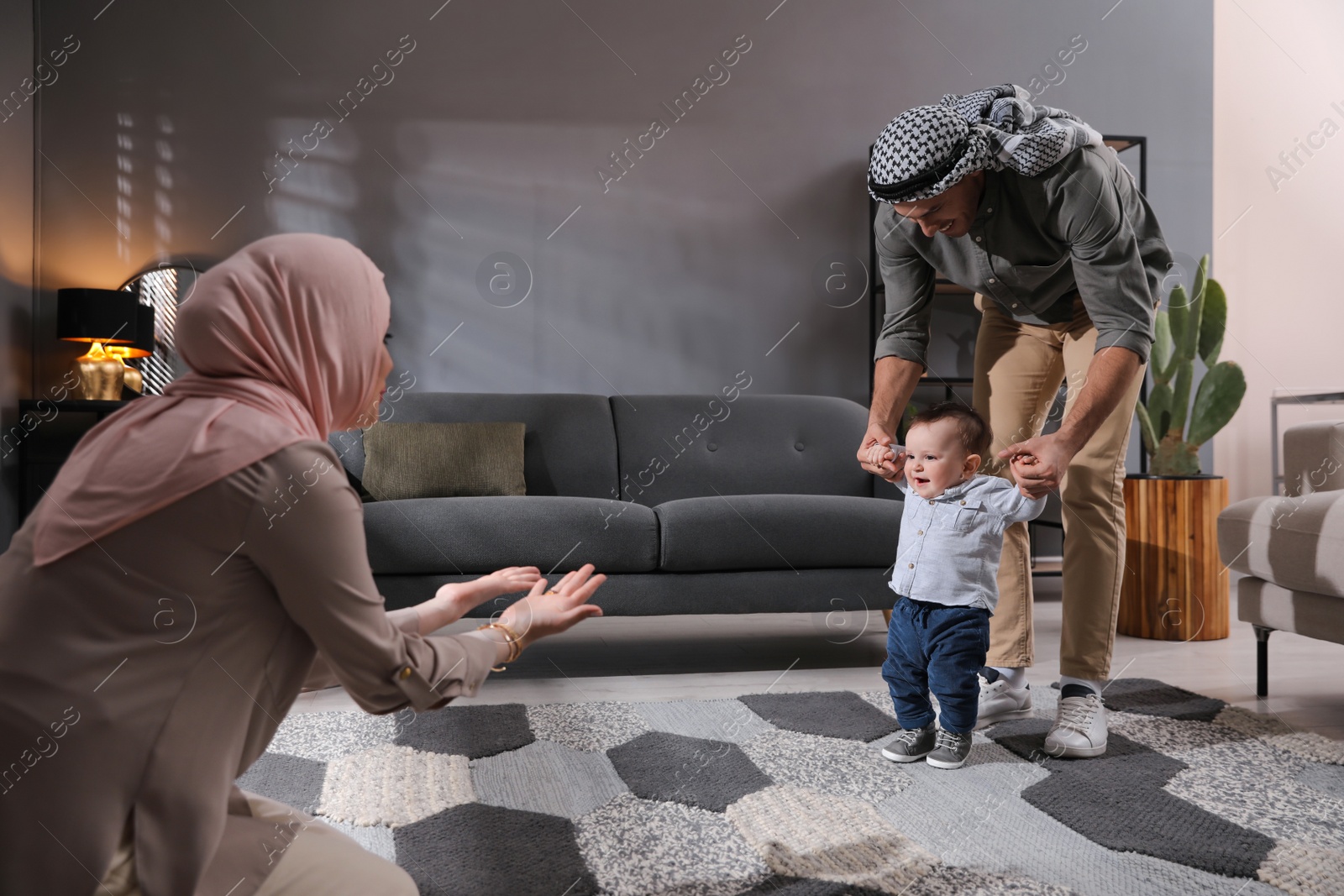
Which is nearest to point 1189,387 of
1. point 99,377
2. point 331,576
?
point 331,576

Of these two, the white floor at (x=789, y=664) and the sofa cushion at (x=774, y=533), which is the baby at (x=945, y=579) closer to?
the white floor at (x=789, y=664)

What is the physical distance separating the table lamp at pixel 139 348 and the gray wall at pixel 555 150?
0.73 feet

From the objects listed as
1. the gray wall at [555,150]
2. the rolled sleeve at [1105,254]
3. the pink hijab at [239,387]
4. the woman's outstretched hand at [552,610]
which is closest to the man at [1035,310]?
the rolled sleeve at [1105,254]

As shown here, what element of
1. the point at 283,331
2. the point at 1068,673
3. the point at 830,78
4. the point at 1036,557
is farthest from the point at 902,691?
the point at 830,78

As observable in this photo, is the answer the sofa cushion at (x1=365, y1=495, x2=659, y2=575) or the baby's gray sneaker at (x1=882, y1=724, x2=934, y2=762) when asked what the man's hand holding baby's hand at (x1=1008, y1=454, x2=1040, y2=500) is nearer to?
the baby's gray sneaker at (x1=882, y1=724, x2=934, y2=762)

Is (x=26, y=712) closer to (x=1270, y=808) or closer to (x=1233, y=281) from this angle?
(x=1270, y=808)

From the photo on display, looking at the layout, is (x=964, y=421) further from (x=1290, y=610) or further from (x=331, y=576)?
(x=331, y=576)

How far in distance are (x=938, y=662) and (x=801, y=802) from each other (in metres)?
0.35

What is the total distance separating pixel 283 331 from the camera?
2.38ft

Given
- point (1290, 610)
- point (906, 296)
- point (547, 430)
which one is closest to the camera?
point (906, 296)

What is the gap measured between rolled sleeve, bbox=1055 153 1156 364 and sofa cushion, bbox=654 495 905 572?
0.91 meters

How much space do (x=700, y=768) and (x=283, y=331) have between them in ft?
3.50

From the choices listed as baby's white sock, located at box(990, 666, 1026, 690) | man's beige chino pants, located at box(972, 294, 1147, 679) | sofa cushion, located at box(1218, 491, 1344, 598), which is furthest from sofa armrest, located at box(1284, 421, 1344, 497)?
baby's white sock, located at box(990, 666, 1026, 690)

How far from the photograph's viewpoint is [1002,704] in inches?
71.8
